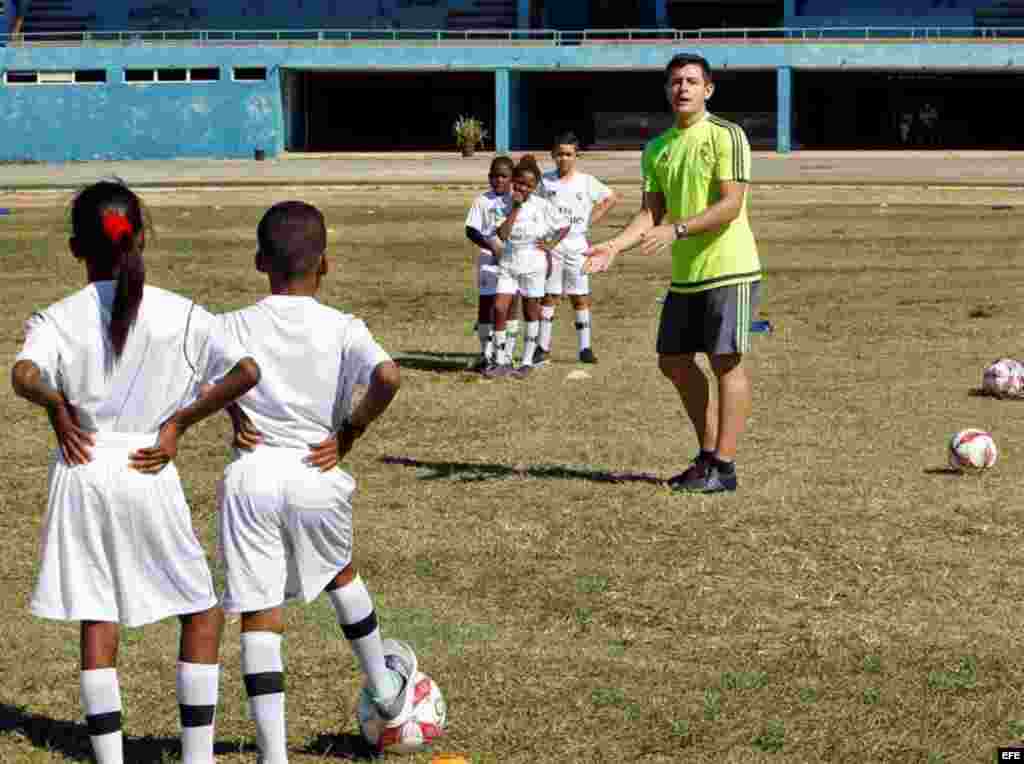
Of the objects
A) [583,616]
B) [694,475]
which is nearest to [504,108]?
[694,475]

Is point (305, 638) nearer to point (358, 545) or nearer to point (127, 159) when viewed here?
point (358, 545)

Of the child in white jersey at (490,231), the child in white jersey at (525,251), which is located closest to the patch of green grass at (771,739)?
the child in white jersey at (490,231)

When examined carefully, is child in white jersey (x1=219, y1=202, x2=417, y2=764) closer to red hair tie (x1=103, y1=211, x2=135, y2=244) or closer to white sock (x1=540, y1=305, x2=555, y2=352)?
red hair tie (x1=103, y1=211, x2=135, y2=244)

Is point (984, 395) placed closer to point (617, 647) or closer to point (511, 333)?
point (511, 333)

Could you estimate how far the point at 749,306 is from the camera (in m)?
9.97

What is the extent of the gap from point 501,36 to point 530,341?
188 feet

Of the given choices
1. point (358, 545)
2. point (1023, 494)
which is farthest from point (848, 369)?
point (358, 545)

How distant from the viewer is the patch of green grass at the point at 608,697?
6.50m

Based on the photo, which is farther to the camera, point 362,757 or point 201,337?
point 362,757

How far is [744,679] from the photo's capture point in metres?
6.75

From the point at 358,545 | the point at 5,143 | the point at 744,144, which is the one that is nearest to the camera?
the point at 358,545

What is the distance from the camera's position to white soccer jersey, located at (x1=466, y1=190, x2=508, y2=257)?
14.8m

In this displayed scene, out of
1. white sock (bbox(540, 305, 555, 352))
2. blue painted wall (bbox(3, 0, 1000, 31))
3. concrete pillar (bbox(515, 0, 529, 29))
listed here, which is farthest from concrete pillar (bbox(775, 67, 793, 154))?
white sock (bbox(540, 305, 555, 352))

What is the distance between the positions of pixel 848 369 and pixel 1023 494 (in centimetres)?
528
